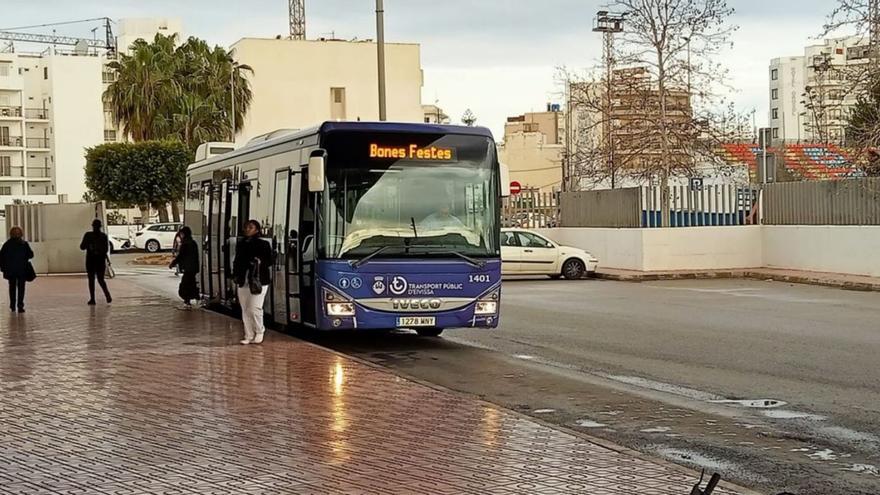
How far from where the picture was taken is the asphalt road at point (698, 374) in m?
8.52

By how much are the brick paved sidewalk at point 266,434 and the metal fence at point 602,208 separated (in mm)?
21331

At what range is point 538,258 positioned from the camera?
103 ft

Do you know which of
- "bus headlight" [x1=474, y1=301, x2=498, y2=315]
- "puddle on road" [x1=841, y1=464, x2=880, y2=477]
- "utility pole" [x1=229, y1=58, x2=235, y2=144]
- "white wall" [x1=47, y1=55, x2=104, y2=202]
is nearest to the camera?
"puddle on road" [x1=841, y1=464, x2=880, y2=477]

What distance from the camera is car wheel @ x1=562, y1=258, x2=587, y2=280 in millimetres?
31844

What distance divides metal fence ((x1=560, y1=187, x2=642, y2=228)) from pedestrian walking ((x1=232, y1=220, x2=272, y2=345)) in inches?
806

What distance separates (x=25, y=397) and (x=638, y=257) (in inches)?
974

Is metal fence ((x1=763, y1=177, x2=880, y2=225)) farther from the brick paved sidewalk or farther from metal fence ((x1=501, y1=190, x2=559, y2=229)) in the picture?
the brick paved sidewalk

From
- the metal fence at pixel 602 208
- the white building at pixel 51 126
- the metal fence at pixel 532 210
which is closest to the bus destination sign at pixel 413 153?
the metal fence at pixel 602 208

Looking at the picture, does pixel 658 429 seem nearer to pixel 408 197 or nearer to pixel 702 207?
pixel 408 197

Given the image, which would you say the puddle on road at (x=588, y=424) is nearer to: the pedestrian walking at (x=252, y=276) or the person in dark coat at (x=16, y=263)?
the pedestrian walking at (x=252, y=276)

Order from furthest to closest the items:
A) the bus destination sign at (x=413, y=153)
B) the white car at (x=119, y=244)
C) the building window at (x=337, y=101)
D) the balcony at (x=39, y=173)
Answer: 1. the balcony at (x=39, y=173)
2. the building window at (x=337, y=101)
3. the white car at (x=119, y=244)
4. the bus destination sign at (x=413, y=153)

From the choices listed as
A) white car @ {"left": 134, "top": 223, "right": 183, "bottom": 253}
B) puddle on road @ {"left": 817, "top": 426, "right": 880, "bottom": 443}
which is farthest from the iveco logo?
white car @ {"left": 134, "top": 223, "right": 183, "bottom": 253}

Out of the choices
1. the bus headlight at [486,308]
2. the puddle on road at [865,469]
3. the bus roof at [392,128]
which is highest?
the bus roof at [392,128]

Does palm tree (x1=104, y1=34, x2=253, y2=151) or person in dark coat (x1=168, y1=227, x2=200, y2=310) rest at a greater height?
palm tree (x1=104, y1=34, x2=253, y2=151)
